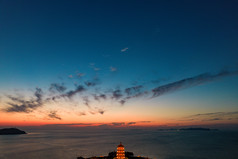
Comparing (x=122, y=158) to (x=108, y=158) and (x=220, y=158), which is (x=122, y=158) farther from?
(x=220, y=158)

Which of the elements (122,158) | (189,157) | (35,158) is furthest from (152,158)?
(35,158)

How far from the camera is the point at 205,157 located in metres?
77.5

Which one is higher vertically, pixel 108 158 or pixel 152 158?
pixel 108 158

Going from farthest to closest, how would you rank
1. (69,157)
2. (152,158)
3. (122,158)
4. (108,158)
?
(69,157)
(152,158)
(108,158)
(122,158)

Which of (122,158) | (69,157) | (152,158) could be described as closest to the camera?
(122,158)

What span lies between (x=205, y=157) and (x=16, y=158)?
95.2 meters

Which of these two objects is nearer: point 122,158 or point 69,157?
point 122,158

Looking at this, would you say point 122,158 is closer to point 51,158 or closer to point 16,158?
point 51,158

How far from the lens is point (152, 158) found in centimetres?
7512

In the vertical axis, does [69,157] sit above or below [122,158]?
below

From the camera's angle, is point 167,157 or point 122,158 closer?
point 122,158

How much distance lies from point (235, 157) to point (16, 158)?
11003cm

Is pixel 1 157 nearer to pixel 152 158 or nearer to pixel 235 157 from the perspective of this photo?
pixel 152 158

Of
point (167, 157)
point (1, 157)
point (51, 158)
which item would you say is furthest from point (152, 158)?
point (1, 157)
